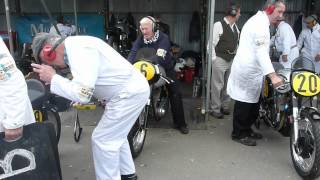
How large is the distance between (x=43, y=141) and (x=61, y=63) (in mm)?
614

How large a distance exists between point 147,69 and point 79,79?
1749 mm

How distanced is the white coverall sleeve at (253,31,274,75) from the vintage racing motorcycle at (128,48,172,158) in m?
1.14

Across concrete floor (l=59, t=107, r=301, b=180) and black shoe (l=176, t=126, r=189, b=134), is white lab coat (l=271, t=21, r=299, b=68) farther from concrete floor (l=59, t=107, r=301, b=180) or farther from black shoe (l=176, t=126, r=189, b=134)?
black shoe (l=176, t=126, r=189, b=134)

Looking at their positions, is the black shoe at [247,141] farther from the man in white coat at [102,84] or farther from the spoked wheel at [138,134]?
the man in white coat at [102,84]

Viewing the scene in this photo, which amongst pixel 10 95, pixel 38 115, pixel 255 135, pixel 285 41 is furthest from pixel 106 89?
pixel 285 41

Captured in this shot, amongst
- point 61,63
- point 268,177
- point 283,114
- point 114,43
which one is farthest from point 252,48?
point 114,43

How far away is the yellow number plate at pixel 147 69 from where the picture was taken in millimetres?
4598

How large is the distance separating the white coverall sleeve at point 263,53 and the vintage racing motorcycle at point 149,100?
1140 mm

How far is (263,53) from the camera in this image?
4465 mm

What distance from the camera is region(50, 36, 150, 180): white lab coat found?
295 centimetres

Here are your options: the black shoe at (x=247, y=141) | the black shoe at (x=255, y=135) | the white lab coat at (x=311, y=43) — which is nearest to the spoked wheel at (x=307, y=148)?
the black shoe at (x=247, y=141)

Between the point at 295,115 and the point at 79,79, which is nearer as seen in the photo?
the point at 79,79

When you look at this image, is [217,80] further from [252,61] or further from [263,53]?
[263,53]

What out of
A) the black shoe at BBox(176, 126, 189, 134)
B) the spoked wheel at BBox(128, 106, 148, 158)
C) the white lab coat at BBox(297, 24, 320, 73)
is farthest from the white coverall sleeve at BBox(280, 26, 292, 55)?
the spoked wheel at BBox(128, 106, 148, 158)
